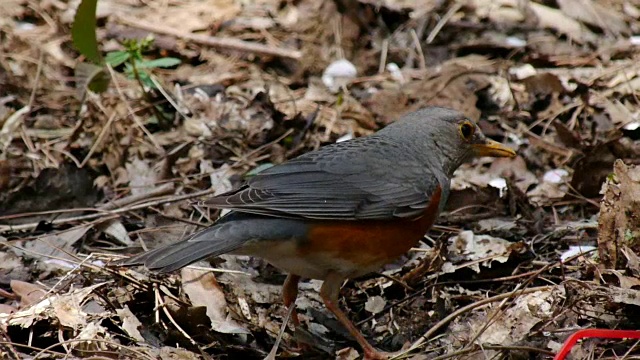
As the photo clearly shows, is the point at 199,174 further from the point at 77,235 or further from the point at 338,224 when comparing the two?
the point at 338,224

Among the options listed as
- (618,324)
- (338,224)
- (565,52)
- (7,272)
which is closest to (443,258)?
(338,224)

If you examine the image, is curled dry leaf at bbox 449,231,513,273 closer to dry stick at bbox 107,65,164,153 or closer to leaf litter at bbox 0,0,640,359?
leaf litter at bbox 0,0,640,359

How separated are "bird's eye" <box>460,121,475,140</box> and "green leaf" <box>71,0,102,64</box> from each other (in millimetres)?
2867

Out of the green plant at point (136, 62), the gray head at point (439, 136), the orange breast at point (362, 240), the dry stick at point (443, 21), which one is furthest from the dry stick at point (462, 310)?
the dry stick at point (443, 21)

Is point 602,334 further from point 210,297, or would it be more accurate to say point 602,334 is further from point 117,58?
point 117,58

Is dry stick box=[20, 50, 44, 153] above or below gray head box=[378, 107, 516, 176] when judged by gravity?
below

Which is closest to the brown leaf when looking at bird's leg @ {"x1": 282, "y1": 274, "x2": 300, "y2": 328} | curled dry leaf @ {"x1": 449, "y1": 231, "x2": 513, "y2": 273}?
bird's leg @ {"x1": 282, "y1": 274, "x2": 300, "y2": 328}

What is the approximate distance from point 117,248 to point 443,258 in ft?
6.88

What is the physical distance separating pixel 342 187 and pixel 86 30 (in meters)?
2.75

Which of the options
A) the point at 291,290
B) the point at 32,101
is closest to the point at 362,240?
the point at 291,290

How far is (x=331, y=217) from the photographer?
5.14 meters

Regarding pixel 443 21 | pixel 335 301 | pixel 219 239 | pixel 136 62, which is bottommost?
pixel 335 301

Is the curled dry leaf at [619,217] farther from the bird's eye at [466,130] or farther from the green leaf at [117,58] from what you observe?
the green leaf at [117,58]

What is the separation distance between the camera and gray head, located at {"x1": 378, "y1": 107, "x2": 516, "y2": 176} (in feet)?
19.4
